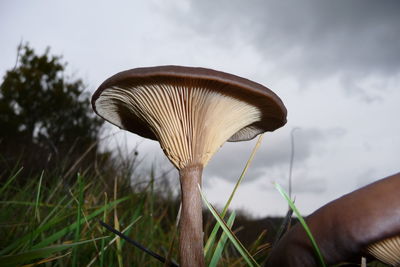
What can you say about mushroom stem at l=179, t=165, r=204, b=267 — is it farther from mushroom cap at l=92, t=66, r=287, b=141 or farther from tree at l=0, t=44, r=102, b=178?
tree at l=0, t=44, r=102, b=178

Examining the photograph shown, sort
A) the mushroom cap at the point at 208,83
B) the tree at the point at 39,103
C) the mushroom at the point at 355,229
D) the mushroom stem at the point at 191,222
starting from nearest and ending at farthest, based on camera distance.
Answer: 1. the mushroom at the point at 355,229
2. the mushroom cap at the point at 208,83
3. the mushroom stem at the point at 191,222
4. the tree at the point at 39,103

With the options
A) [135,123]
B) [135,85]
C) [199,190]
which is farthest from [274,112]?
[135,123]

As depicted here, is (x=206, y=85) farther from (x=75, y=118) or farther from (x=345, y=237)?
(x=75, y=118)

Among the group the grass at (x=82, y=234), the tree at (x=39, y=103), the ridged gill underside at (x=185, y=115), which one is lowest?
the grass at (x=82, y=234)

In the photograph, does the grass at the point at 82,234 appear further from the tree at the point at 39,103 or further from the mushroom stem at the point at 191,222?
the tree at the point at 39,103

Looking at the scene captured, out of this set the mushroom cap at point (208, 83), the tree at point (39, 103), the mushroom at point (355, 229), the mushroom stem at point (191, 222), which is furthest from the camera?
the tree at point (39, 103)

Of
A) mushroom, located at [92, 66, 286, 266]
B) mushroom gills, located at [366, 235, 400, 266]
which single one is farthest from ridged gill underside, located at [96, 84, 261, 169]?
mushroom gills, located at [366, 235, 400, 266]

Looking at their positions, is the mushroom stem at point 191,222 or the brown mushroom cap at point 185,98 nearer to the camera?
the brown mushroom cap at point 185,98

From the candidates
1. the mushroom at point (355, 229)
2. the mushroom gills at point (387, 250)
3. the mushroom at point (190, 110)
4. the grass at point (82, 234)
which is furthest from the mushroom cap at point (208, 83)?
the mushroom gills at point (387, 250)
